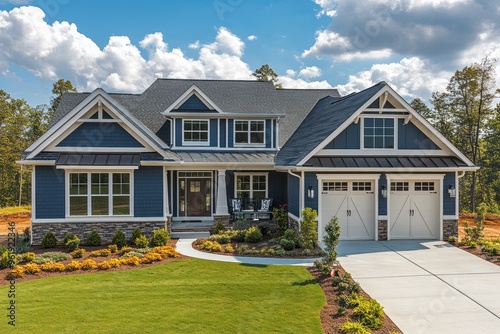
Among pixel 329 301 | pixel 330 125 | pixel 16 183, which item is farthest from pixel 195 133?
pixel 16 183

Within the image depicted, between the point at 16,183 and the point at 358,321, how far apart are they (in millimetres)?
40040

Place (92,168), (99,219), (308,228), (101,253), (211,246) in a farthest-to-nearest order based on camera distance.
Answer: (99,219)
(92,168)
(211,246)
(308,228)
(101,253)

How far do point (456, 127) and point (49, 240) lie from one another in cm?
3460

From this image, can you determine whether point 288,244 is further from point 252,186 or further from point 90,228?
point 90,228

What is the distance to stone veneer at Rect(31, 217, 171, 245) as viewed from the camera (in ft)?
47.2

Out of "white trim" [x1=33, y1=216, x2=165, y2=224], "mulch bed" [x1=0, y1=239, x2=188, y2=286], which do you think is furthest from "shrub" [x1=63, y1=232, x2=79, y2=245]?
"white trim" [x1=33, y1=216, x2=165, y2=224]

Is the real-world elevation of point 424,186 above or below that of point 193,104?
below

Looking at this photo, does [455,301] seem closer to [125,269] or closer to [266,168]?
[125,269]

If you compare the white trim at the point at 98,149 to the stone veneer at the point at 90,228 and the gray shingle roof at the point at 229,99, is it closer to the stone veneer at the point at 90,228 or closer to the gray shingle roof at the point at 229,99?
the stone veneer at the point at 90,228

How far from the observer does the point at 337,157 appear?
1458cm

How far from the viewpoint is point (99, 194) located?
1480 centimetres


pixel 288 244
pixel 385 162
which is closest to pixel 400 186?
pixel 385 162

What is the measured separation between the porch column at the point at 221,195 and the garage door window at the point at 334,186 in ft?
16.4

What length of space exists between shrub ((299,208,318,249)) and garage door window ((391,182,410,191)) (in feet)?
13.3
